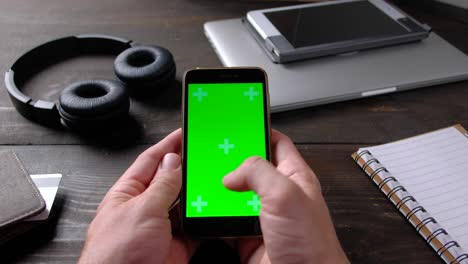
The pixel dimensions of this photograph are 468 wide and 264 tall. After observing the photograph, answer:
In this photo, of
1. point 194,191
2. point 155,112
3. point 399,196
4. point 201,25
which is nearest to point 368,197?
point 399,196

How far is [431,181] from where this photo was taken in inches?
19.7

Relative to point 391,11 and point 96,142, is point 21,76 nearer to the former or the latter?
point 96,142

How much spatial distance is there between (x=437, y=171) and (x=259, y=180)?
0.27m

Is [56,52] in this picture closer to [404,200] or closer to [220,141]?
[220,141]

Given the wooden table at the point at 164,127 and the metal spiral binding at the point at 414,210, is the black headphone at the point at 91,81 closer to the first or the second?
the wooden table at the point at 164,127

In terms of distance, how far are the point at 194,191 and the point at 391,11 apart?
535 millimetres

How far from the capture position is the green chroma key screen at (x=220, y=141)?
0.47 m

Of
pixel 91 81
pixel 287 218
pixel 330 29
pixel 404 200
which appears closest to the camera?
pixel 287 218

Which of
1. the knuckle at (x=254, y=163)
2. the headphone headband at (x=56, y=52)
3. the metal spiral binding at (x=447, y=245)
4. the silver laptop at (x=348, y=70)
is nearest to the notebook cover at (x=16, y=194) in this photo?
the headphone headband at (x=56, y=52)

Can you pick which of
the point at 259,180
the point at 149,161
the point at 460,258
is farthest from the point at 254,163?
the point at 460,258

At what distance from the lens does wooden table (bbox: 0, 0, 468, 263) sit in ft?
1.50

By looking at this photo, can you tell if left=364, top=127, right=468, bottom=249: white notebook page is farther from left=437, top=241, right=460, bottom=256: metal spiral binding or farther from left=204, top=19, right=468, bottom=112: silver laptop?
left=204, top=19, right=468, bottom=112: silver laptop

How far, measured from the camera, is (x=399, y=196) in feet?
1.61

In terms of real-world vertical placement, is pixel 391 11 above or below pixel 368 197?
above
